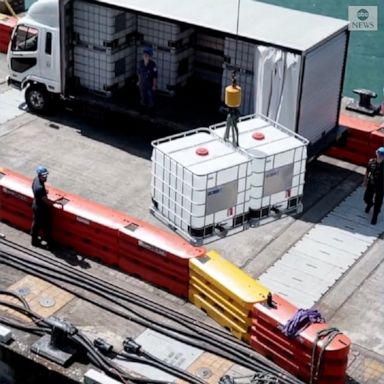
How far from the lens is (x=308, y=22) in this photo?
19.6m

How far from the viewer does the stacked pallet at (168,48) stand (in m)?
21.3

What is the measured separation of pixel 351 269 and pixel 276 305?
114 inches

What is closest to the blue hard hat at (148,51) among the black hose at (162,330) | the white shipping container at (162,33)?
the white shipping container at (162,33)

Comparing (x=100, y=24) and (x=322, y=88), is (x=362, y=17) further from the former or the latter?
(x=100, y=24)

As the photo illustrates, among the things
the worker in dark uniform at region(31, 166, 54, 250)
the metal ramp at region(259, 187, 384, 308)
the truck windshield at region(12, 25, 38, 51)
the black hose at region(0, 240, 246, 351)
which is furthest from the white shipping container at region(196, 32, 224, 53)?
the black hose at region(0, 240, 246, 351)

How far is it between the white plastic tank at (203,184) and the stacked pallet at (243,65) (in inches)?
111

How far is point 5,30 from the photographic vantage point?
25391 millimetres

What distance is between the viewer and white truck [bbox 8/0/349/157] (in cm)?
1897

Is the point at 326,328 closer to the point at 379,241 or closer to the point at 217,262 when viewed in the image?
the point at 217,262

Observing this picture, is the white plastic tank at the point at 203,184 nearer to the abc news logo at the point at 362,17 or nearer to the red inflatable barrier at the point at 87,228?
the red inflatable barrier at the point at 87,228

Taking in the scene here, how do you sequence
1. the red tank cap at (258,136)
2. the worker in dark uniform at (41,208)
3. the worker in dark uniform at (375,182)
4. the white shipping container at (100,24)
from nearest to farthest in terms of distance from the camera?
the worker in dark uniform at (41,208) → the red tank cap at (258,136) → the worker in dark uniform at (375,182) → the white shipping container at (100,24)

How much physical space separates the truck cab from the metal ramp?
6943mm

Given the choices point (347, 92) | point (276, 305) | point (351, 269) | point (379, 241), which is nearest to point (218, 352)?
point (276, 305)

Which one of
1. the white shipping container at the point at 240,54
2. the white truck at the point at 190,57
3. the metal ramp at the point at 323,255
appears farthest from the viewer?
the white shipping container at the point at 240,54
